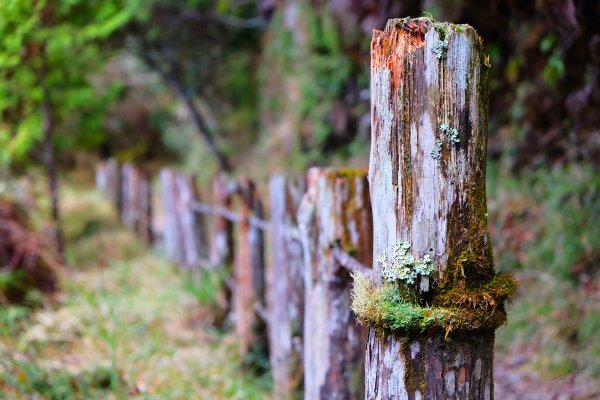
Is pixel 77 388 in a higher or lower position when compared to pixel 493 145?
lower

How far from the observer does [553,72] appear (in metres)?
3.73

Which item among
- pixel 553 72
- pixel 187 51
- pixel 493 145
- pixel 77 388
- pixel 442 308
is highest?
pixel 187 51

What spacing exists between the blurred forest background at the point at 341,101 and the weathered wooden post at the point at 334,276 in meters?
1.39

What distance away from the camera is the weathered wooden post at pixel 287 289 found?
Answer: 337 centimetres

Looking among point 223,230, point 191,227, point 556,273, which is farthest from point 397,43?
point 191,227

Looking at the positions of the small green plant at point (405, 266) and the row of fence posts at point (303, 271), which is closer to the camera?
the small green plant at point (405, 266)

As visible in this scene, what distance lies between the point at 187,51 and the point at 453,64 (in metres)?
8.64

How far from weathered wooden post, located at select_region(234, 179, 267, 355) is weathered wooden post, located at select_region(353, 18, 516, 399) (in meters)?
2.72

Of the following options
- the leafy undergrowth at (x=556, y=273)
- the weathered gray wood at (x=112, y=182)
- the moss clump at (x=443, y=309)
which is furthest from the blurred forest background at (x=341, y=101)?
the moss clump at (x=443, y=309)

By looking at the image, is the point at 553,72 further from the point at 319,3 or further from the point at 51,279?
the point at 51,279

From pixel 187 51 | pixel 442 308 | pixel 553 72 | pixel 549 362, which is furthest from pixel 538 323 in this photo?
pixel 187 51

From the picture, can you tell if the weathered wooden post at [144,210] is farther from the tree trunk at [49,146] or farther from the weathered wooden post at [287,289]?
the weathered wooden post at [287,289]

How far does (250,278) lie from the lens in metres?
4.25

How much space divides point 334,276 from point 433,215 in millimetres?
1096
